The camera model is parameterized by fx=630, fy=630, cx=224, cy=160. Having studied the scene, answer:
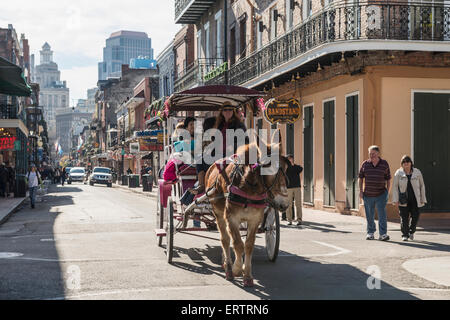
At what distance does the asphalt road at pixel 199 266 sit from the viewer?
22.6ft

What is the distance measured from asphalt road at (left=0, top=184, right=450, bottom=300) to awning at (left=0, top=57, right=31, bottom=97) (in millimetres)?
4128

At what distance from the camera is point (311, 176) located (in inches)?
864

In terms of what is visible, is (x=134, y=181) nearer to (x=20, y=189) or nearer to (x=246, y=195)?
(x=20, y=189)

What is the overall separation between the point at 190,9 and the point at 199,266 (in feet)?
89.8

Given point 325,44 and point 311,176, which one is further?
point 311,176

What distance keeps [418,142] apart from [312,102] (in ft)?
16.8

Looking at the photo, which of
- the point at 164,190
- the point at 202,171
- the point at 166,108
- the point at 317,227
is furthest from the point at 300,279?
the point at 317,227

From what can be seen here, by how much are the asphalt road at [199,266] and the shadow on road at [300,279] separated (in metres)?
0.01

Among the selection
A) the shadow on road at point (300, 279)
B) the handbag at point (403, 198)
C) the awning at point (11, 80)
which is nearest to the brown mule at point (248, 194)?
the shadow on road at point (300, 279)

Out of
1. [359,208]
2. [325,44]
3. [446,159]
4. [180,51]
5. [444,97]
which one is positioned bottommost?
[359,208]

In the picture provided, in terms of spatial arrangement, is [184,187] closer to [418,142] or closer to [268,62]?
[418,142]

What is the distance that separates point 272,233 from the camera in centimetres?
904

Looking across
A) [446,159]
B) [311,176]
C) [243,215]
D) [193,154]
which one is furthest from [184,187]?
[311,176]

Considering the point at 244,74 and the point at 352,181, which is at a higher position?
the point at 244,74
